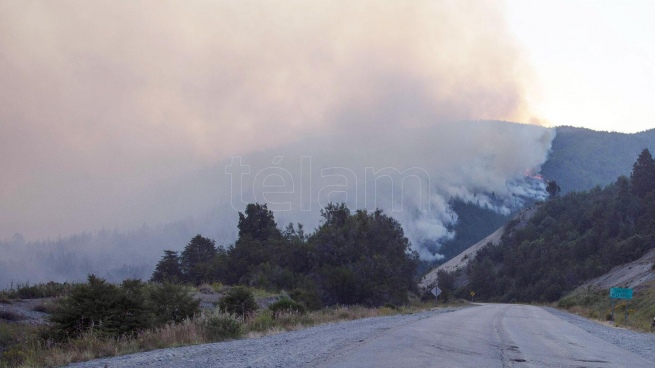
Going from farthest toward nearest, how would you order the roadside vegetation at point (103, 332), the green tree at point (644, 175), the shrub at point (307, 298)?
1. the green tree at point (644, 175)
2. the shrub at point (307, 298)
3. the roadside vegetation at point (103, 332)

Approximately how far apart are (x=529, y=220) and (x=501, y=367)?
131 m

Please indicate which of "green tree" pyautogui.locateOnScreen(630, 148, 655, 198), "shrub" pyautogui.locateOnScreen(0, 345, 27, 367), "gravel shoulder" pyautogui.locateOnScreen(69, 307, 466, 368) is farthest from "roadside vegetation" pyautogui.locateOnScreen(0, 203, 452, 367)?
"green tree" pyautogui.locateOnScreen(630, 148, 655, 198)

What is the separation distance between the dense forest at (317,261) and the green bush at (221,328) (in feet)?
82.3

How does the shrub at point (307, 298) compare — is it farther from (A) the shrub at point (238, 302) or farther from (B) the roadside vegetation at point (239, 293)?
(A) the shrub at point (238, 302)

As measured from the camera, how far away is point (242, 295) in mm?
28938

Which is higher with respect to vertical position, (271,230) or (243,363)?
(271,230)

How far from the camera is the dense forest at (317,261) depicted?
180 ft

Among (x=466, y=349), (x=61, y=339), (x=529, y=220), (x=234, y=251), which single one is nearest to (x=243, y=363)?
(x=466, y=349)

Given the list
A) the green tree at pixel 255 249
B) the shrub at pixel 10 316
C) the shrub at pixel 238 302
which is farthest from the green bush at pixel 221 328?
the green tree at pixel 255 249

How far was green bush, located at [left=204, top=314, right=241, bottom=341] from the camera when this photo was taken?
58.0ft

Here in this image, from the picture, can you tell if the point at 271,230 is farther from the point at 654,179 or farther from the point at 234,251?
the point at 654,179

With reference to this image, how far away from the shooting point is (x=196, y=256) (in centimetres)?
8188

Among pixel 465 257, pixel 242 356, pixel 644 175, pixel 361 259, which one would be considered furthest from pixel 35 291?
pixel 465 257

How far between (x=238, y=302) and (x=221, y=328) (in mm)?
10540
